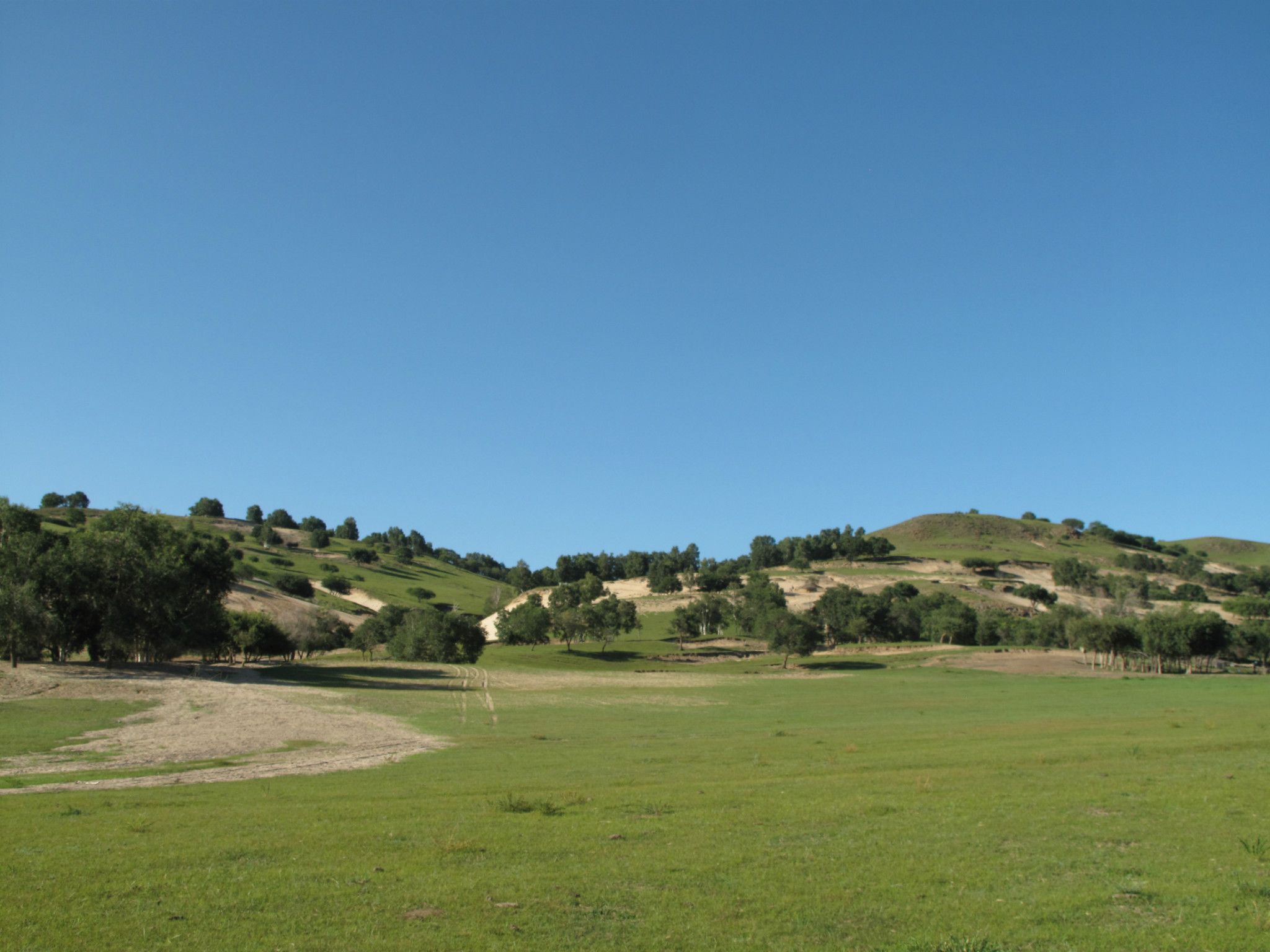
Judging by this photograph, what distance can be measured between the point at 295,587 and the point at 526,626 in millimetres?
73672

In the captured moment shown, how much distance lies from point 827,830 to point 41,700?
5493cm

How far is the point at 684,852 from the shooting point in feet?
53.1

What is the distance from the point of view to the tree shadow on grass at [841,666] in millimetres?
117875

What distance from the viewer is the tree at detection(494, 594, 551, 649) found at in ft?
493

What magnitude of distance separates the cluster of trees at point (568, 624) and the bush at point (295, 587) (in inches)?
2190

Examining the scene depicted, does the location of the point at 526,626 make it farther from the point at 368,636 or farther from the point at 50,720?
the point at 50,720

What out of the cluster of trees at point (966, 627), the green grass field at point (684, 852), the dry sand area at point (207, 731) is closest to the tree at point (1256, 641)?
the cluster of trees at point (966, 627)

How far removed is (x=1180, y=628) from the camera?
102 m

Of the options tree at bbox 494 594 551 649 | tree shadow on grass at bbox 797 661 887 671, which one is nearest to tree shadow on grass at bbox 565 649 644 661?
tree at bbox 494 594 551 649

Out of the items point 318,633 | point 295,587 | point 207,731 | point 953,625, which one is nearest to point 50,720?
point 207,731

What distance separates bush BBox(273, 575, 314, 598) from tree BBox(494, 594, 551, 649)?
57622 mm

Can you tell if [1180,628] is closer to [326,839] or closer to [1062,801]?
[1062,801]

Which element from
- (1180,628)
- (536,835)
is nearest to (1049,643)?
(1180,628)

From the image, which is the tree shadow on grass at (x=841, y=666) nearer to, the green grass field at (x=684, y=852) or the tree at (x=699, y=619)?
the tree at (x=699, y=619)
